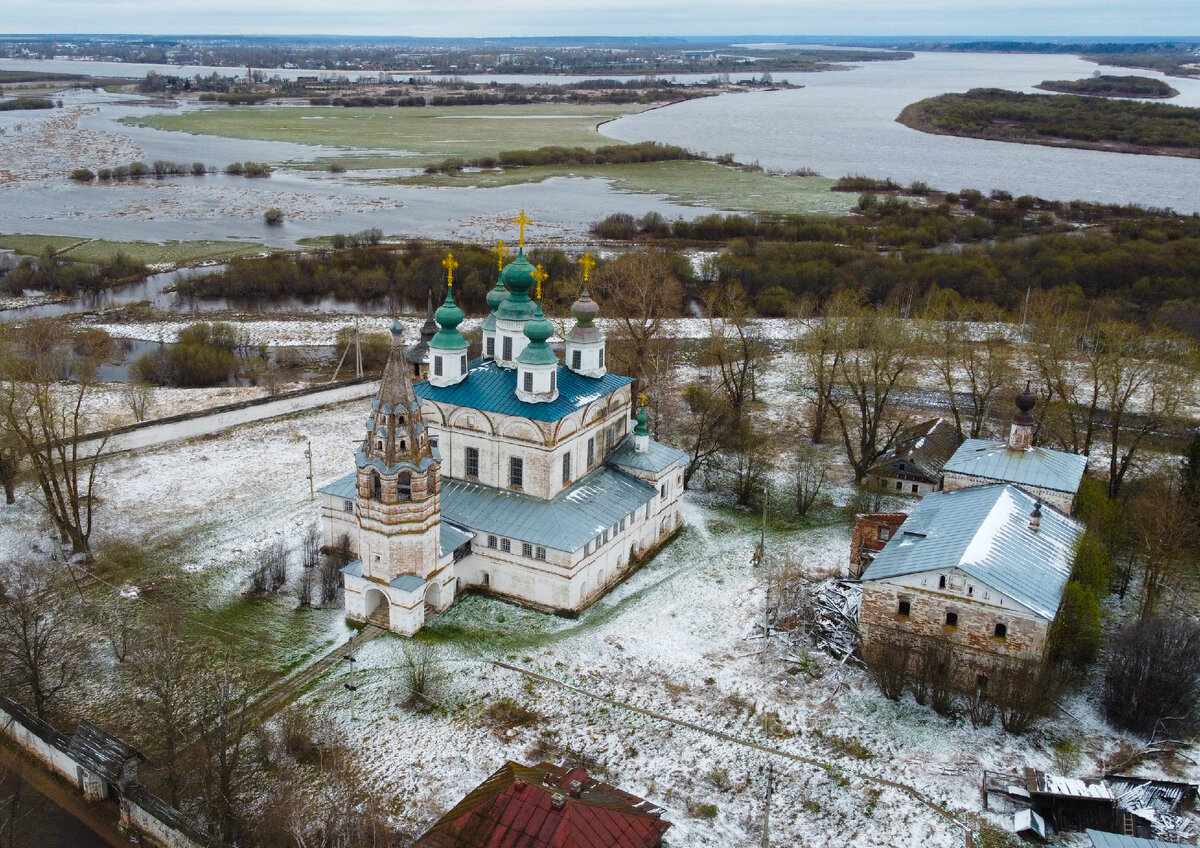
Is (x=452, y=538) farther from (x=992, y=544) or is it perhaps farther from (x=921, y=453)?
(x=921, y=453)

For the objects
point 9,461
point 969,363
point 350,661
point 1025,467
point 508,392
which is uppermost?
point 508,392

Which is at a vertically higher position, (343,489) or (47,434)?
(47,434)

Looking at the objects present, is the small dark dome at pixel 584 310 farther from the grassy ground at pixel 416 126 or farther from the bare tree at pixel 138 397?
the grassy ground at pixel 416 126

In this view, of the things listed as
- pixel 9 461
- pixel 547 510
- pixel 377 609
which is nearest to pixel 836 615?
pixel 547 510

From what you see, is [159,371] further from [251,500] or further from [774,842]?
[774,842]

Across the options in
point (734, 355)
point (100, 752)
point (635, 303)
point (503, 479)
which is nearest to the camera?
point (100, 752)

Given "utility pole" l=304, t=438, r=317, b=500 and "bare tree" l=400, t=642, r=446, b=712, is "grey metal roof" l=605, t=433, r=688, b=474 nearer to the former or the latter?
"bare tree" l=400, t=642, r=446, b=712

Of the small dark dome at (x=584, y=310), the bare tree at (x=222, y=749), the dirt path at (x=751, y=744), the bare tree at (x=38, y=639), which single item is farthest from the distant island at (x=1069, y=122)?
the bare tree at (x=38, y=639)

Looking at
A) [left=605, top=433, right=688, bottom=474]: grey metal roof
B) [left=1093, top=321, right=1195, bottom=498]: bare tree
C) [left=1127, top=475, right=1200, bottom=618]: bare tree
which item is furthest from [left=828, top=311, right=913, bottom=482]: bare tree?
[left=1127, top=475, right=1200, bottom=618]: bare tree
